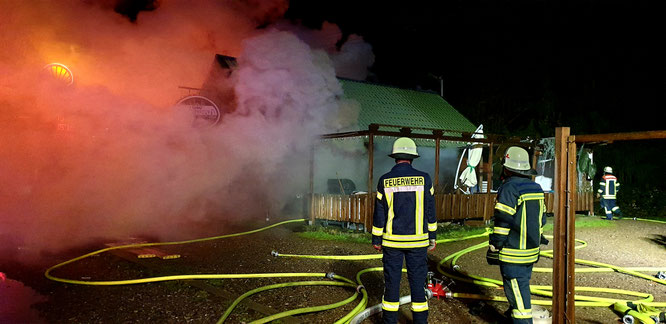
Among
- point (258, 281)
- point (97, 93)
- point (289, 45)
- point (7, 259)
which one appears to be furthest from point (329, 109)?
point (7, 259)

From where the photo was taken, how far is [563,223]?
4207mm

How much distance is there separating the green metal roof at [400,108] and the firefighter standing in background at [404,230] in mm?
10950

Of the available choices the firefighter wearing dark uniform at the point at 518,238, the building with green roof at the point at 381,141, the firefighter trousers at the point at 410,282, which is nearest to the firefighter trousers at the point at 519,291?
the firefighter wearing dark uniform at the point at 518,238

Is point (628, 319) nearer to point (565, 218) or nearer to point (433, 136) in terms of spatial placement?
point (565, 218)

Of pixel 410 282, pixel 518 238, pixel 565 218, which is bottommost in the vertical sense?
pixel 410 282

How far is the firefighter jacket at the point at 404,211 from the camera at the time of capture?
4801mm

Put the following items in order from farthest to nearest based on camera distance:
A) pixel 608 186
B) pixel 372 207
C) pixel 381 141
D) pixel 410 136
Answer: pixel 381 141 < pixel 608 186 < pixel 410 136 < pixel 372 207

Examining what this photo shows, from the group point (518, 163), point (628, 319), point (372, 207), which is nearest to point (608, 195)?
point (372, 207)

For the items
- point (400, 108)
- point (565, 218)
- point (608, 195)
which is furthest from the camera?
point (400, 108)

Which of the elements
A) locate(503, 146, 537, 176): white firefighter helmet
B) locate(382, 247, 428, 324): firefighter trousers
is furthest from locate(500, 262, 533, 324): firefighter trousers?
locate(503, 146, 537, 176): white firefighter helmet

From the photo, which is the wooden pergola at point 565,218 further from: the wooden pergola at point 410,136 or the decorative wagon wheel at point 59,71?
the decorative wagon wheel at point 59,71

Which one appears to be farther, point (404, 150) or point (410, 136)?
point (410, 136)

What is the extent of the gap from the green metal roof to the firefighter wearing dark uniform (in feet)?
37.5

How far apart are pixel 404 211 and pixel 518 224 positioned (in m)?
1.16
